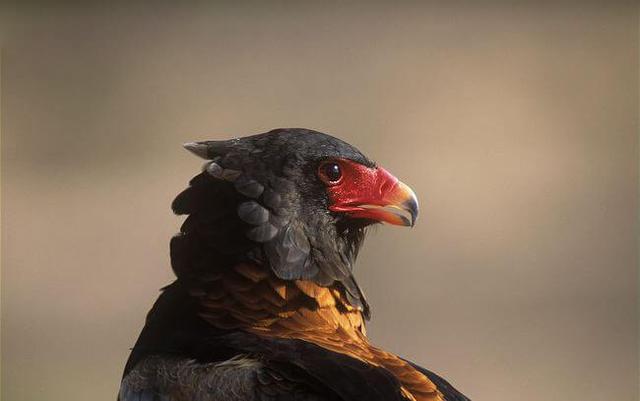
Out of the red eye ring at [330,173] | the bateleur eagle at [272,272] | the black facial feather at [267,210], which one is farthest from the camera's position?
the red eye ring at [330,173]

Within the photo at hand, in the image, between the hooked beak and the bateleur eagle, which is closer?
the bateleur eagle

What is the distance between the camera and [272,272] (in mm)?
3045

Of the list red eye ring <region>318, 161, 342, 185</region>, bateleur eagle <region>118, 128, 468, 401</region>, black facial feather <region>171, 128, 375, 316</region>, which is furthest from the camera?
red eye ring <region>318, 161, 342, 185</region>

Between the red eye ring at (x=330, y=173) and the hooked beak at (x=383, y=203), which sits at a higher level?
the red eye ring at (x=330, y=173)

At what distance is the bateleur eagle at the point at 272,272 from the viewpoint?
8.94ft

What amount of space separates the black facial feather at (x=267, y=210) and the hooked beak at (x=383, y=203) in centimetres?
6

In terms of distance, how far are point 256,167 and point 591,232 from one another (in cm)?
430

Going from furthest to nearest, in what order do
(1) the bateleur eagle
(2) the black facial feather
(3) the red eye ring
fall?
(3) the red eye ring < (2) the black facial feather < (1) the bateleur eagle

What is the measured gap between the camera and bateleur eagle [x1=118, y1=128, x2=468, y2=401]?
2725 millimetres

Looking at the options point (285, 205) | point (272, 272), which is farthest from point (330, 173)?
point (272, 272)

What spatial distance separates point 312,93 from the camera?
6566 mm

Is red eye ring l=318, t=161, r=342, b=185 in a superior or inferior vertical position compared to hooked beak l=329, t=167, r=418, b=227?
superior

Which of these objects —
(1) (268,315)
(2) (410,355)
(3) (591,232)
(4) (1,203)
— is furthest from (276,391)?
(3) (591,232)

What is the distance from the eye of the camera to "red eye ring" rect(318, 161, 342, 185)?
317 centimetres
